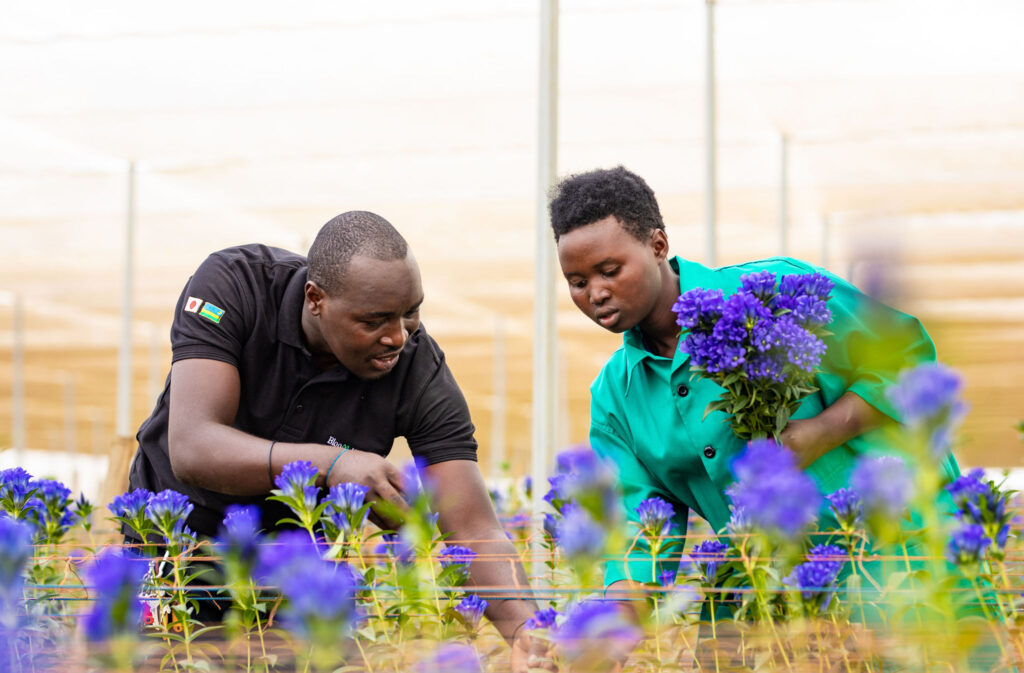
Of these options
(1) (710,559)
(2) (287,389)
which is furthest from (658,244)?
(2) (287,389)

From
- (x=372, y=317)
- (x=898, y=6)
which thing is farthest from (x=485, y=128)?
(x=372, y=317)

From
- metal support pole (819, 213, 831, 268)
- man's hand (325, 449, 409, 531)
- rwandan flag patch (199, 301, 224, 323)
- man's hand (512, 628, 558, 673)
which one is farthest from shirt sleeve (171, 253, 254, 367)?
metal support pole (819, 213, 831, 268)

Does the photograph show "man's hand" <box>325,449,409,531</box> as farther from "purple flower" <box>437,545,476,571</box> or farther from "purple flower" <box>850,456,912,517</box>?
"purple flower" <box>850,456,912,517</box>

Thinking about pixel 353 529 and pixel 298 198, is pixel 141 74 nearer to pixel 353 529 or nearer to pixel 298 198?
pixel 298 198

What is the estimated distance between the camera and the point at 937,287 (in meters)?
0.61

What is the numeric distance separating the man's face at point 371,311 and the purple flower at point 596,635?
0.79m

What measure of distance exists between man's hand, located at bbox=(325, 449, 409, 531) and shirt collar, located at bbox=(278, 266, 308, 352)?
474mm

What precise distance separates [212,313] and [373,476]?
0.56 metres

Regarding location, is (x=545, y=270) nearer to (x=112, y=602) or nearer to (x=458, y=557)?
(x=458, y=557)

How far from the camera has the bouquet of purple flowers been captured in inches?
56.9

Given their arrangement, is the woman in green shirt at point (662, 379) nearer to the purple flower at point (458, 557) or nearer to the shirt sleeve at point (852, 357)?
the shirt sleeve at point (852, 357)

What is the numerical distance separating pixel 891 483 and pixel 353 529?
0.75 metres

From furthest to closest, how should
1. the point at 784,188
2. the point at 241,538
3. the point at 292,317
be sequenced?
the point at 784,188 → the point at 292,317 → the point at 241,538

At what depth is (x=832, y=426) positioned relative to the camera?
1.71 meters
